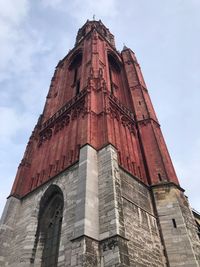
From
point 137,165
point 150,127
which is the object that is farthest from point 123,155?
point 150,127

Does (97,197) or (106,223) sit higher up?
Result: (97,197)

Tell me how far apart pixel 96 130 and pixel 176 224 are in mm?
6671

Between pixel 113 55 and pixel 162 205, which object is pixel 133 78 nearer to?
pixel 113 55

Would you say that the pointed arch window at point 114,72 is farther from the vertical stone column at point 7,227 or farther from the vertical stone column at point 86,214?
the vertical stone column at point 7,227

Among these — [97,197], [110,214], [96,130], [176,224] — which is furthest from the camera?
[96,130]

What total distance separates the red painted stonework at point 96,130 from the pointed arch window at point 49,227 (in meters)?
1.44

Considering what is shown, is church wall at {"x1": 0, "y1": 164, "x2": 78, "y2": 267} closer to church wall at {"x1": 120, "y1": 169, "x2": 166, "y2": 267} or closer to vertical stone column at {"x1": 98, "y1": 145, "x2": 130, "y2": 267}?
vertical stone column at {"x1": 98, "y1": 145, "x2": 130, "y2": 267}

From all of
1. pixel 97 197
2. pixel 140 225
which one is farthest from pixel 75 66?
pixel 140 225

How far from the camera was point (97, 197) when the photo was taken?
1123cm

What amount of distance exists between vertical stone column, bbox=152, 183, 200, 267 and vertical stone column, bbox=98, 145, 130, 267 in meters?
3.37

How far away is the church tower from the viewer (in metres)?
10.0

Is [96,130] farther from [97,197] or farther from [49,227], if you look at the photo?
[49,227]

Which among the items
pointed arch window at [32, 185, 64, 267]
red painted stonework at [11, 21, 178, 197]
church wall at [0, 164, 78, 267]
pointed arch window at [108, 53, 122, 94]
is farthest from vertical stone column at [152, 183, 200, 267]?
pointed arch window at [108, 53, 122, 94]

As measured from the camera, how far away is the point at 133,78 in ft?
84.8
